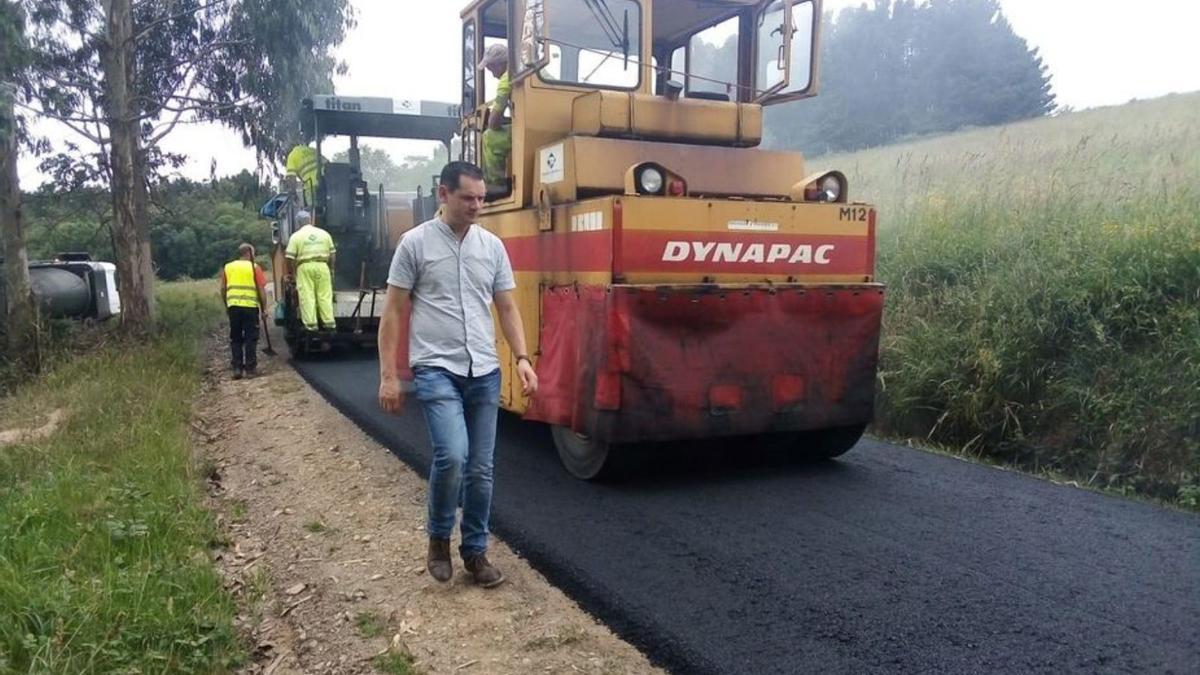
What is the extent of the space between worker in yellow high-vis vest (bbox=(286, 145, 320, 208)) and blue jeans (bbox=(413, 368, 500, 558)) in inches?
306

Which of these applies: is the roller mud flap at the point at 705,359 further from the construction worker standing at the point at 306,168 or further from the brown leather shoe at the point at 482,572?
the construction worker standing at the point at 306,168

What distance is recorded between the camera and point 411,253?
11.0ft

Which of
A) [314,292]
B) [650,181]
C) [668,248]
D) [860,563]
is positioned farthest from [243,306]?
[860,563]

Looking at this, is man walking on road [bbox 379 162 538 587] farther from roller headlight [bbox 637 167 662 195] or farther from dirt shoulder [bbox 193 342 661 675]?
roller headlight [bbox 637 167 662 195]

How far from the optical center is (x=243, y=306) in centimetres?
898

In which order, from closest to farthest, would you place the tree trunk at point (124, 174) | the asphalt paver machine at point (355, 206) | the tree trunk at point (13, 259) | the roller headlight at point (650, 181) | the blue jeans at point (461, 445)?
1. the blue jeans at point (461, 445)
2. the roller headlight at point (650, 181)
3. the asphalt paver machine at point (355, 206)
4. the tree trunk at point (13, 259)
5. the tree trunk at point (124, 174)

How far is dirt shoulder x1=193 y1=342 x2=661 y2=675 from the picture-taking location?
2898mm

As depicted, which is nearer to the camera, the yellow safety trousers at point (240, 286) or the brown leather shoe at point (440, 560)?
the brown leather shoe at point (440, 560)

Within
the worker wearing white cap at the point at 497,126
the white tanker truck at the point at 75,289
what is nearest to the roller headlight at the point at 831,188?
the worker wearing white cap at the point at 497,126

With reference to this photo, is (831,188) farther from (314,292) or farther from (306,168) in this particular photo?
(306,168)

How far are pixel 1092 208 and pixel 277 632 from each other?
662 cm

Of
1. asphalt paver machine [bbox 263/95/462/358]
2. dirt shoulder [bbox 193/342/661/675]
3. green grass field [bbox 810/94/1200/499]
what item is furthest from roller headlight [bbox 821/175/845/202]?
asphalt paver machine [bbox 263/95/462/358]

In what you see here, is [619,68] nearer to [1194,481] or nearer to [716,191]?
[716,191]

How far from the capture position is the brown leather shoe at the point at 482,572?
133 inches
